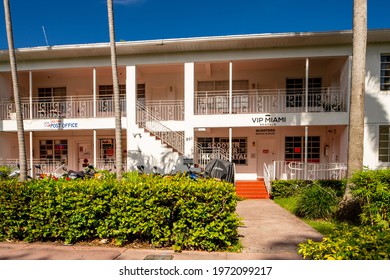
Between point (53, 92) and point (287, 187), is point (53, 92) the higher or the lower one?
the higher one

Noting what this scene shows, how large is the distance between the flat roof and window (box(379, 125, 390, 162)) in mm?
4111

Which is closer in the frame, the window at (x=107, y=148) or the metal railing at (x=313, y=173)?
the metal railing at (x=313, y=173)

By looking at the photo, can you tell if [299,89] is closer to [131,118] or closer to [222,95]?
[222,95]

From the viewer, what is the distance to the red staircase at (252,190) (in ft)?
34.8

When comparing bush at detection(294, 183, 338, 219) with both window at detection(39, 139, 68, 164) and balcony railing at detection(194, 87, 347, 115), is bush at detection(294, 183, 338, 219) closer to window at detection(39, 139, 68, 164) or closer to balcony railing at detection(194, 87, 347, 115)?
balcony railing at detection(194, 87, 347, 115)

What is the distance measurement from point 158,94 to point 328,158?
10699 mm

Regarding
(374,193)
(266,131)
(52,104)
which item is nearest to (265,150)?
(266,131)

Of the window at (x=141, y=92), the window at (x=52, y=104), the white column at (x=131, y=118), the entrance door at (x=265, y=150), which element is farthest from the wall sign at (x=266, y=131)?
the window at (x=52, y=104)

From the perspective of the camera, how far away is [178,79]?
14102mm

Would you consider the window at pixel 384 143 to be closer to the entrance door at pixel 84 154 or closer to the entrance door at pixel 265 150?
the entrance door at pixel 265 150

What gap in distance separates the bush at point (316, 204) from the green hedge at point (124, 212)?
10.8 feet

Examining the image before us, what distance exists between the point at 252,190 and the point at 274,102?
17.0ft

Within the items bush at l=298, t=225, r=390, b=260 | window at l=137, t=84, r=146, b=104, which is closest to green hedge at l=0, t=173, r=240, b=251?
bush at l=298, t=225, r=390, b=260

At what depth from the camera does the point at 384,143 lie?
10953mm
